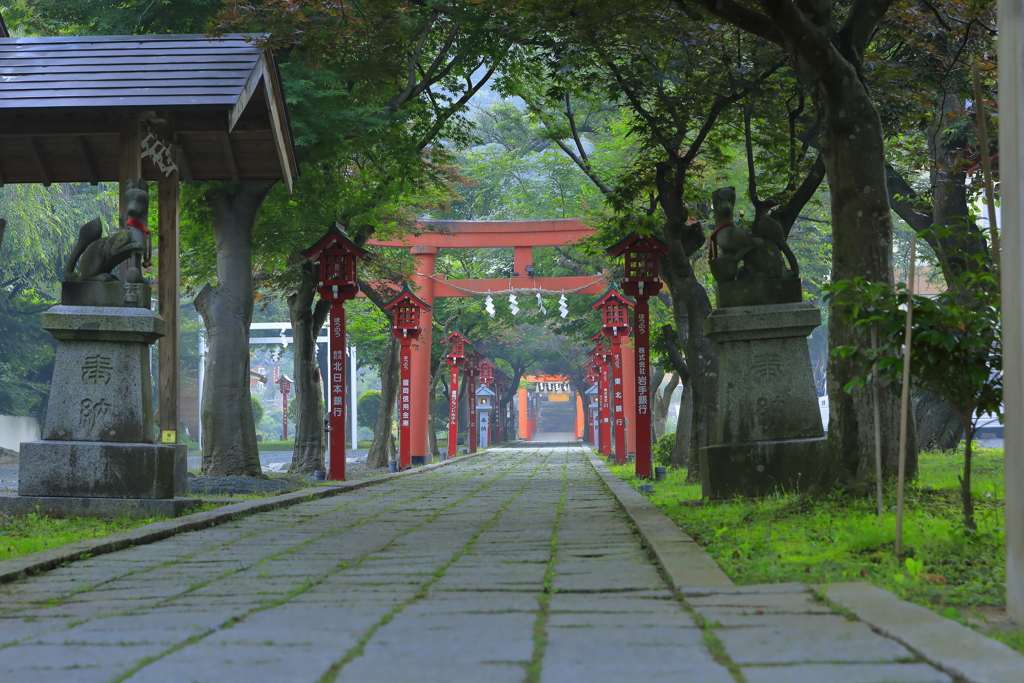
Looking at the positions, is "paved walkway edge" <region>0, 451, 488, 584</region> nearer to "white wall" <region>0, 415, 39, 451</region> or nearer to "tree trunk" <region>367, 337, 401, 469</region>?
"tree trunk" <region>367, 337, 401, 469</region>

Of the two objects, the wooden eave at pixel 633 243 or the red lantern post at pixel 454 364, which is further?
the red lantern post at pixel 454 364

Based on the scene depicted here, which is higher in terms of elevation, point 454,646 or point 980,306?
point 980,306

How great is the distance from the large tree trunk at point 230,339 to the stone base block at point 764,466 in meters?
6.43

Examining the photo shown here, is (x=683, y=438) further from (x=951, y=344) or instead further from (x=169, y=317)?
(x=951, y=344)

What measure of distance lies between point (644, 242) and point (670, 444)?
6344 mm

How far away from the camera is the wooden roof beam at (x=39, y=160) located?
10008 mm

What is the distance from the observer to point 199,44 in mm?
9570

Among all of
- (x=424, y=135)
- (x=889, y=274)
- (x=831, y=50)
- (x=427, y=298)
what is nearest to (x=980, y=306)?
(x=889, y=274)

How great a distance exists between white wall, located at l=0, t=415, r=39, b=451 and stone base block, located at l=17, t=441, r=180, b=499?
22.9 metres

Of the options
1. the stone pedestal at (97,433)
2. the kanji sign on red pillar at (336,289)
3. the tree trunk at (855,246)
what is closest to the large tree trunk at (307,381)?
the kanji sign on red pillar at (336,289)

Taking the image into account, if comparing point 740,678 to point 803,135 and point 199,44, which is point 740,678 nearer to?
point 199,44

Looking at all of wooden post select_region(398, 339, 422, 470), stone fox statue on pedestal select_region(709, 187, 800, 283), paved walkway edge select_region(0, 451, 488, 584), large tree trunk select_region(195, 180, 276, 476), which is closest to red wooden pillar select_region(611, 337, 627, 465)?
wooden post select_region(398, 339, 422, 470)

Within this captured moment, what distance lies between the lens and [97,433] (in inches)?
301

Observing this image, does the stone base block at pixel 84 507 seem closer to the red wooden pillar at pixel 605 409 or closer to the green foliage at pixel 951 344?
the green foliage at pixel 951 344
